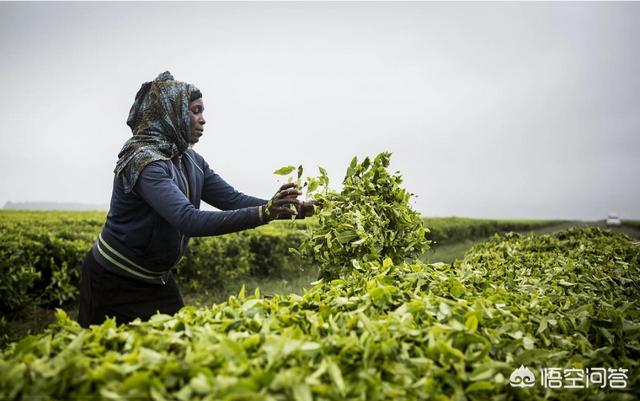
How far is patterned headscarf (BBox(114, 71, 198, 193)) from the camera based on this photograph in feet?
9.71

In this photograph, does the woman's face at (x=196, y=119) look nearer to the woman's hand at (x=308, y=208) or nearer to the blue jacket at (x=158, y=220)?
the blue jacket at (x=158, y=220)

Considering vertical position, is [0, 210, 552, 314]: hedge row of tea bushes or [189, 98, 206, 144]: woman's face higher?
[189, 98, 206, 144]: woman's face

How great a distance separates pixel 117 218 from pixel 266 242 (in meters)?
7.64

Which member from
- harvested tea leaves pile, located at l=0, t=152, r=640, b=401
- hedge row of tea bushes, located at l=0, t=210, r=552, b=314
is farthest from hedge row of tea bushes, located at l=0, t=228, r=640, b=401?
hedge row of tea bushes, located at l=0, t=210, r=552, b=314

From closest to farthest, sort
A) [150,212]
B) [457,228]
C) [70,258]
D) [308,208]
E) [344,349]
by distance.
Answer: [344,349], [150,212], [308,208], [70,258], [457,228]

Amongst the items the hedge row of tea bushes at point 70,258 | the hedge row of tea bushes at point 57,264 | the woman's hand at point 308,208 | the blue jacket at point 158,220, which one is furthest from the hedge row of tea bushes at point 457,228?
the blue jacket at point 158,220

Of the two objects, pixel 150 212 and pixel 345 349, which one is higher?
pixel 150 212

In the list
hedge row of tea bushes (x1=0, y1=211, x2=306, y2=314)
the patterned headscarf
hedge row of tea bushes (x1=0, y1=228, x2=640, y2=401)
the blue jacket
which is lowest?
hedge row of tea bushes (x1=0, y1=211, x2=306, y2=314)

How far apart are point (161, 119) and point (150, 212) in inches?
28.4

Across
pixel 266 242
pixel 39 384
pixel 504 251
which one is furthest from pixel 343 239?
pixel 266 242

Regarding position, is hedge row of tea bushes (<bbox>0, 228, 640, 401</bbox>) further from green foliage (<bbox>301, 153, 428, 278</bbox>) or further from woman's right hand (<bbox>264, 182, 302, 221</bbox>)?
woman's right hand (<bbox>264, 182, 302, 221</bbox>)

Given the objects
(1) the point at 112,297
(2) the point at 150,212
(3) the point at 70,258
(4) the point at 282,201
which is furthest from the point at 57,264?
(4) the point at 282,201

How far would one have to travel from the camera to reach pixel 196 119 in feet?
10.6

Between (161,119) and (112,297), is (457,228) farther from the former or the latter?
(112,297)
